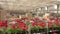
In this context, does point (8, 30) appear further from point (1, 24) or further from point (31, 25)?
point (31, 25)

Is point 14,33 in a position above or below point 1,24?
below

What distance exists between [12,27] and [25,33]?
0.33 meters

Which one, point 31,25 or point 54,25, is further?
point 54,25

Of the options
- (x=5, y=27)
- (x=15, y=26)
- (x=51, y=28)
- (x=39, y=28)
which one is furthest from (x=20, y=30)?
(x=51, y=28)

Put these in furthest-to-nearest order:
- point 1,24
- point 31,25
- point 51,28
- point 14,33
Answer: point 51,28, point 31,25, point 14,33, point 1,24

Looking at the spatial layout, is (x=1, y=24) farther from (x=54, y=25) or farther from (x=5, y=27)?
(x=54, y=25)

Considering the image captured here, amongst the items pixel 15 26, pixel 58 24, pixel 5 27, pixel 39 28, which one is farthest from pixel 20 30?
pixel 58 24

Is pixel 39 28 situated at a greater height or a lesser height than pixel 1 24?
lesser

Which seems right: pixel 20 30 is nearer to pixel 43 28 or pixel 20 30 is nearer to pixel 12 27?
pixel 12 27

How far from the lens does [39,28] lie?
3494mm

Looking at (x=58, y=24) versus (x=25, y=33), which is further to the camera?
(x=58, y=24)

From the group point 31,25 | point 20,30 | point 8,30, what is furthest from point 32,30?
point 8,30

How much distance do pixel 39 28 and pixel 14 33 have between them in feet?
2.31

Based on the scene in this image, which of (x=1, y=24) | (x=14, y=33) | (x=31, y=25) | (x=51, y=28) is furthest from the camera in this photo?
(x=51, y=28)
